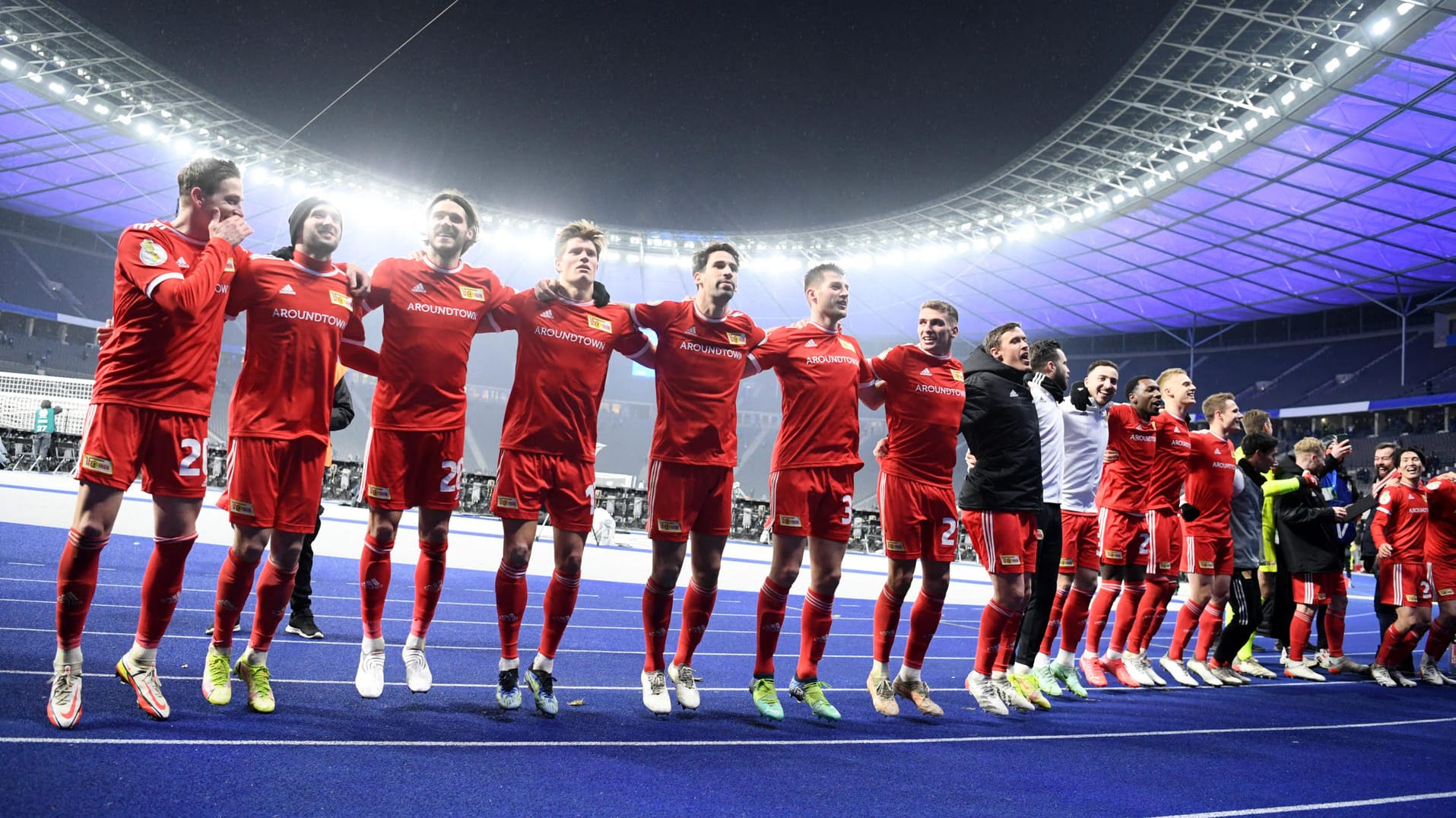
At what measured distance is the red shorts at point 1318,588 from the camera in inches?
322

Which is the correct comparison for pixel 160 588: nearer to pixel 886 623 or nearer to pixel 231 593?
pixel 231 593

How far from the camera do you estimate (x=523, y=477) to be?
429cm

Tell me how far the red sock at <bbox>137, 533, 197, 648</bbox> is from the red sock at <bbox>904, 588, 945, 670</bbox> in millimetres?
3567

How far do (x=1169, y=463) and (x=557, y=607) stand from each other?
189 inches

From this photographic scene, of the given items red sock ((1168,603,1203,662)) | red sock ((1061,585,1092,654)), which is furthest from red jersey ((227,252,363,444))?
red sock ((1168,603,1203,662))

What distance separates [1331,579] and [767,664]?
615 cm

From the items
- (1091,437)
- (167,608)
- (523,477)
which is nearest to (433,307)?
(523,477)

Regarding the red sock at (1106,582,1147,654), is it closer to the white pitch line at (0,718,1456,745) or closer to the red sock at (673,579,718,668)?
the white pitch line at (0,718,1456,745)

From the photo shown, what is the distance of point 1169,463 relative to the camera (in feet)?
22.4

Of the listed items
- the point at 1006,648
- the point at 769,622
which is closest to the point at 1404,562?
the point at 1006,648

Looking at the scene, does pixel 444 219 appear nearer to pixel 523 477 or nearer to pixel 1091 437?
pixel 523 477

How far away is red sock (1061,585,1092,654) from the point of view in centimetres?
627

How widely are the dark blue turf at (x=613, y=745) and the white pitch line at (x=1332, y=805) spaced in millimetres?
53

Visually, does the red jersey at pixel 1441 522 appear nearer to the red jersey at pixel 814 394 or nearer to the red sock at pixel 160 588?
the red jersey at pixel 814 394
